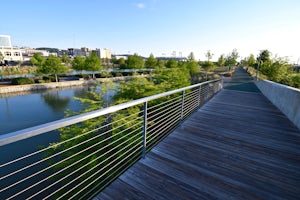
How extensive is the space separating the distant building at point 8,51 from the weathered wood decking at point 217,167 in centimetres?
7777

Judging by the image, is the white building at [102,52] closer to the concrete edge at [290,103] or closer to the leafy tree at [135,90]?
the leafy tree at [135,90]

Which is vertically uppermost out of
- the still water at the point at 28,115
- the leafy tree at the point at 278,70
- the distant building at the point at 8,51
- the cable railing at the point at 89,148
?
the distant building at the point at 8,51

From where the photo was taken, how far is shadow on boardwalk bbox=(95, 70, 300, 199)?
1.88 m

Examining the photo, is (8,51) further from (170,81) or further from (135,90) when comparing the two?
(170,81)

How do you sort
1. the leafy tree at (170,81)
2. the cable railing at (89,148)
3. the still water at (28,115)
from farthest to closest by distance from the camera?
the leafy tree at (170,81) → the still water at (28,115) → the cable railing at (89,148)

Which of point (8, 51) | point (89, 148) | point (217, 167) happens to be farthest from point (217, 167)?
point (8, 51)

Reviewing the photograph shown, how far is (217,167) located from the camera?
7.67 ft

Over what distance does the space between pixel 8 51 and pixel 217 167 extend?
8149 centimetres

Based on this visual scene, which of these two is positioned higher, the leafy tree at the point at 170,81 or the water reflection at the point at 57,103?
the leafy tree at the point at 170,81

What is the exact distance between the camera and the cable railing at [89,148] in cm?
141

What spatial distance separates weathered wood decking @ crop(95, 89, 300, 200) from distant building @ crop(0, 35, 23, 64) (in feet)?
255

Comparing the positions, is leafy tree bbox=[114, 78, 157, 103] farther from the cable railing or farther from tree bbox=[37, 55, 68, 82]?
tree bbox=[37, 55, 68, 82]

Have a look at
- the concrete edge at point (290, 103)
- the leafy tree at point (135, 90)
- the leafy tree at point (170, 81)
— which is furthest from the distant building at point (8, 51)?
the concrete edge at point (290, 103)

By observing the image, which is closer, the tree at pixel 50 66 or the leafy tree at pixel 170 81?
the leafy tree at pixel 170 81
